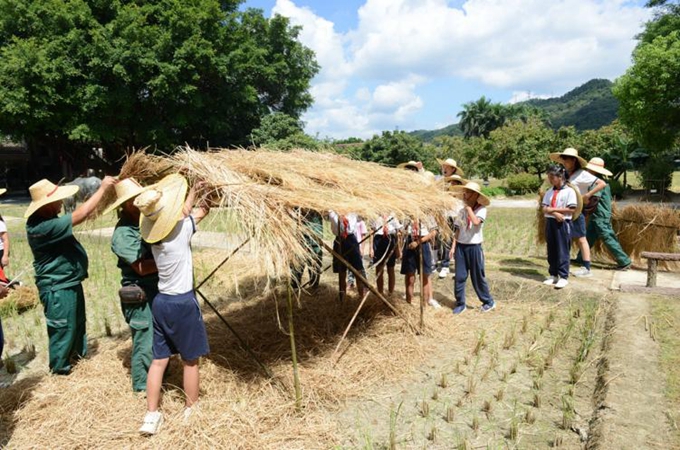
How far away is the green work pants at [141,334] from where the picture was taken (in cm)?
326

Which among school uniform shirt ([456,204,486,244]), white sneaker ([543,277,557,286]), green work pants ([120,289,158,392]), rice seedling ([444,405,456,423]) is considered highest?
school uniform shirt ([456,204,486,244])

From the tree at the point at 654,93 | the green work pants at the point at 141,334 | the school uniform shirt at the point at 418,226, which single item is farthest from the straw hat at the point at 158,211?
the tree at the point at 654,93

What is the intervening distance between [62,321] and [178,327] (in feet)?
4.21

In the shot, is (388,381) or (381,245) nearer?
(388,381)

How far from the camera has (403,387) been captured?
3.66 m

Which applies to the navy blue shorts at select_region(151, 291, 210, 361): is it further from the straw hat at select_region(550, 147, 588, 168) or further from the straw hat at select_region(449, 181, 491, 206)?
the straw hat at select_region(550, 147, 588, 168)

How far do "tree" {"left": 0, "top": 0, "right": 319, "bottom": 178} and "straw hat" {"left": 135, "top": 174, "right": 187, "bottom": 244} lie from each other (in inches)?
701

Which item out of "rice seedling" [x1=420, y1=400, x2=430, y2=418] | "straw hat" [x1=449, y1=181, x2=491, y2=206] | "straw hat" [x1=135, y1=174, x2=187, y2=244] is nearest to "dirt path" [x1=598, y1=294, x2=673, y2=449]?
"rice seedling" [x1=420, y1=400, x2=430, y2=418]

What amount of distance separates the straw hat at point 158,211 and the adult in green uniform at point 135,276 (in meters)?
0.35

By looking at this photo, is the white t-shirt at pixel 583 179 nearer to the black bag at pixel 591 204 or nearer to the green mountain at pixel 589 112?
the black bag at pixel 591 204

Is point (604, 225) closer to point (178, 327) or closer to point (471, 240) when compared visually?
point (471, 240)

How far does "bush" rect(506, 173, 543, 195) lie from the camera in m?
23.4

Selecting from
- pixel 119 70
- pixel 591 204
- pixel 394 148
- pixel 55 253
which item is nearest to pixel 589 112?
pixel 394 148

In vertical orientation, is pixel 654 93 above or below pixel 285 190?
above
